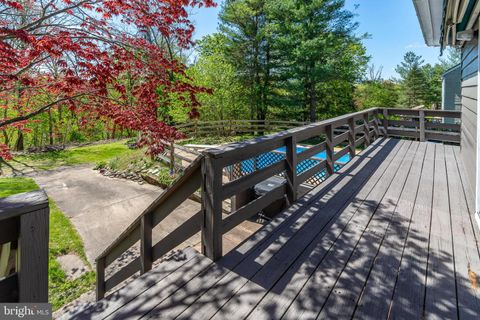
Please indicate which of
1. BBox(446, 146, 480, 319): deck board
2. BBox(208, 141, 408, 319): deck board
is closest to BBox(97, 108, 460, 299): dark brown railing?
BBox(208, 141, 408, 319): deck board

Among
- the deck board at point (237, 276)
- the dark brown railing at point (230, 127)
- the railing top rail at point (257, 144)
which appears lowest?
the deck board at point (237, 276)

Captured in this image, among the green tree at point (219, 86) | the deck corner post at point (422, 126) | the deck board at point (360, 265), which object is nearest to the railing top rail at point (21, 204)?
the deck board at point (360, 265)

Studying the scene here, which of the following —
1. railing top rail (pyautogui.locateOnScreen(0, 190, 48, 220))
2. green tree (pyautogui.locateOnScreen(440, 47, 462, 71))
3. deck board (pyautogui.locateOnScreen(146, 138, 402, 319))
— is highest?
green tree (pyautogui.locateOnScreen(440, 47, 462, 71))

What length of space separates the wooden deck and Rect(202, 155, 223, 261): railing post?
100mm

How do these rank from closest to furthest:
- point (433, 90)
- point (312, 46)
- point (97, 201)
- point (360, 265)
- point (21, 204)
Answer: point (21, 204), point (360, 265), point (97, 201), point (312, 46), point (433, 90)

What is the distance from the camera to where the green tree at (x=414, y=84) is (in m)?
25.1

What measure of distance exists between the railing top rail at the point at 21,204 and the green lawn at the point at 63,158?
1072 cm

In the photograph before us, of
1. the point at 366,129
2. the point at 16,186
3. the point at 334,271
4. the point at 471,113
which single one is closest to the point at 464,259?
the point at 334,271

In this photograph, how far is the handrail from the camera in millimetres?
2014

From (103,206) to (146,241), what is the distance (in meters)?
4.98

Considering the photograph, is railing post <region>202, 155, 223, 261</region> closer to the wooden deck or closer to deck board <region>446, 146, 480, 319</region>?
the wooden deck

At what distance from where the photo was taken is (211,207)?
6.51 ft

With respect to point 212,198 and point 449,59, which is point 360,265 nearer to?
point 212,198

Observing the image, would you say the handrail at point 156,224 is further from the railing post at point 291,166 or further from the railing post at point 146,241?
the railing post at point 291,166
